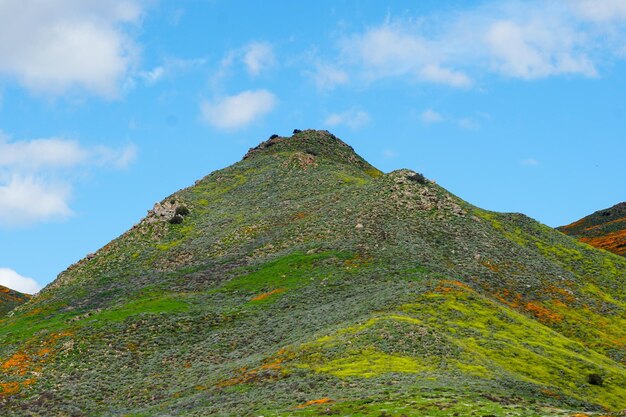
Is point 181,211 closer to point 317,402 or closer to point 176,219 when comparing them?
point 176,219

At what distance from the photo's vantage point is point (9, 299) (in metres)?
153

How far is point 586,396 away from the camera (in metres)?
54.0

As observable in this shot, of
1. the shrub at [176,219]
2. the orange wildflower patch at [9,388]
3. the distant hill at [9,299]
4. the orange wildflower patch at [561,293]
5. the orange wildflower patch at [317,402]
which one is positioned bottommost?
the orange wildflower patch at [317,402]

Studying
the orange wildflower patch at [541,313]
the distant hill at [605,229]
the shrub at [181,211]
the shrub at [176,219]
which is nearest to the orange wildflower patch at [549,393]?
the orange wildflower patch at [541,313]

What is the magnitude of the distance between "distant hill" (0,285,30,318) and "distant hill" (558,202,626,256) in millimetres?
139053

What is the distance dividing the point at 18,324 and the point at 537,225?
87.0 metres

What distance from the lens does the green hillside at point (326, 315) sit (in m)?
49.7

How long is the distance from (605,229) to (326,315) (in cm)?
12897

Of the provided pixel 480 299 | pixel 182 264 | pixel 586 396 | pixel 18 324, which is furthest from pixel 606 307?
pixel 18 324

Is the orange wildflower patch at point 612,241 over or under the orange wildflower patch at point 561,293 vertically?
over

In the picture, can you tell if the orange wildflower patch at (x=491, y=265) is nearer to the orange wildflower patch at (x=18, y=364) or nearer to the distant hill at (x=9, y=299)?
the orange wildflower patch at (x=18, y=364)

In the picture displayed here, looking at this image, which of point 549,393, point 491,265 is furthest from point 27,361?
point 491,265

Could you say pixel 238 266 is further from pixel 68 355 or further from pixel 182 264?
pixel 68 355

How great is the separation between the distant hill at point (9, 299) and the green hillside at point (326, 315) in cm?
4366
